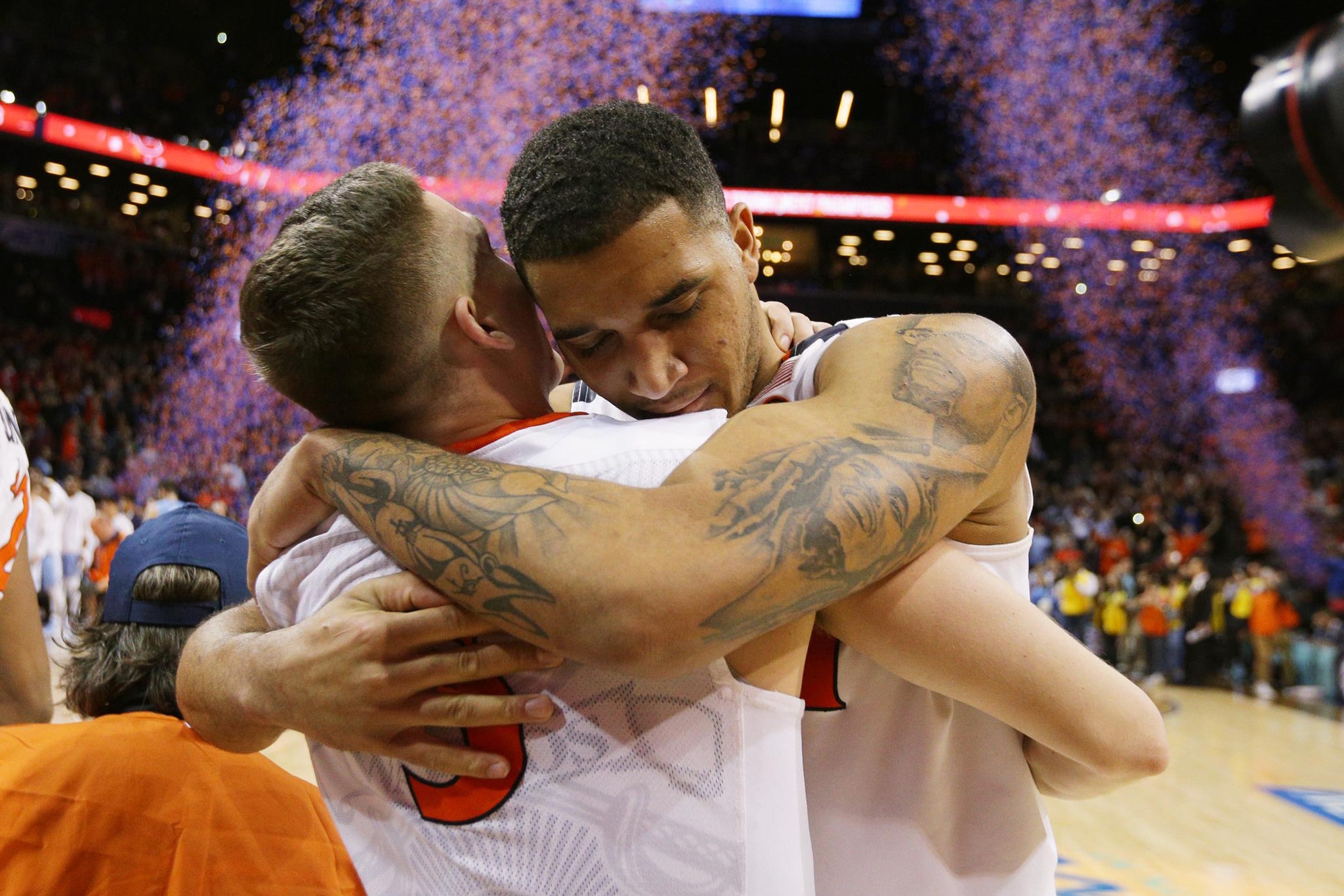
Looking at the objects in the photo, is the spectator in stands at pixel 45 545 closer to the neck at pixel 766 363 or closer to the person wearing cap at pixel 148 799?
the person wearing cap at pixel 148 799

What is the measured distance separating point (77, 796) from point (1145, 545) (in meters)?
14.4

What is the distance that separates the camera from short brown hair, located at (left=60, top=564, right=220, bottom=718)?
1.90 metres

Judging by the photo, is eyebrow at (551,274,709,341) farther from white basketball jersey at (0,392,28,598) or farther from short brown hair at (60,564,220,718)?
white basketball jersey at (0,392,28,598)

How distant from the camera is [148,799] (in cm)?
164

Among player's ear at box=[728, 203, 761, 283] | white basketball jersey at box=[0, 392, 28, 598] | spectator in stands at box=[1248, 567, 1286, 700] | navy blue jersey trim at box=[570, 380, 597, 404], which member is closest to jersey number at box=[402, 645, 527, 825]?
player's ear at box=[728, 203, 761, 283]

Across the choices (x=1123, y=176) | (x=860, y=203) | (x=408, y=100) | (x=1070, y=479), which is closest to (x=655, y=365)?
(x=408, y=100)

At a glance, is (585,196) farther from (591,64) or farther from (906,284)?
(906,284)

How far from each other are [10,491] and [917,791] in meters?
1.74

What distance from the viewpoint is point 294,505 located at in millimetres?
1203

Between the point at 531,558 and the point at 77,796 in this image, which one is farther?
the point at 77,796

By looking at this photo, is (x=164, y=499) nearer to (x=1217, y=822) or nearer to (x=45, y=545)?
(x=45, y=545)

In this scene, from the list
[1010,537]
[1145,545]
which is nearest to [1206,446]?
[1145,545]

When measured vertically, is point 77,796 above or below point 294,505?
below

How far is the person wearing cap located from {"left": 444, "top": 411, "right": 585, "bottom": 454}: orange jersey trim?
0.91m
